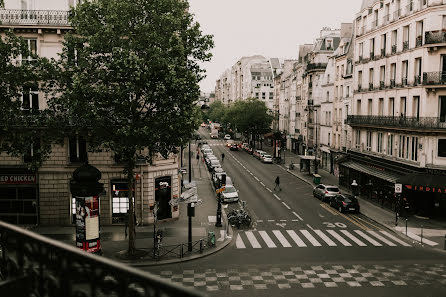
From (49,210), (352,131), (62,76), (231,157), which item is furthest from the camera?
(231,157)

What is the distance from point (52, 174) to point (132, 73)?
12727 millimetres

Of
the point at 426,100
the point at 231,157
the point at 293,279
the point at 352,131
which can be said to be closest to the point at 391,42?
the point at 426,100

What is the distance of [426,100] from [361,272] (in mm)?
19136

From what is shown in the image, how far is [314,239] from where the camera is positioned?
1053 inches

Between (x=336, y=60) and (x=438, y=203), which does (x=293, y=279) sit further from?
(x=336, y=60)

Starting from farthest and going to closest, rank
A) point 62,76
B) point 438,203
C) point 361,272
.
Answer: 1. point 438,203
2. point 62,76
3. point 361,272

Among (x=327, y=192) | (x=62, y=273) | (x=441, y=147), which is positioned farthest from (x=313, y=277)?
(x=327, y=192)

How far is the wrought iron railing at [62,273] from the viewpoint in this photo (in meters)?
3.08

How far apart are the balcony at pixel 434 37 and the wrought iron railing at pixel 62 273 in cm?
3534

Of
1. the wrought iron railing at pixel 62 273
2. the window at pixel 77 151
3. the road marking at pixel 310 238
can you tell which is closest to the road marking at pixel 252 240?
the road marking at pixel 310 238

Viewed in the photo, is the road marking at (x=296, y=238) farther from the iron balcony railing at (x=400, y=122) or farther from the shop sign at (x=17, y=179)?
the shop sign at (x=17, y=179)

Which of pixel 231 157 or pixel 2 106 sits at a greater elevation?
pixel 2 106

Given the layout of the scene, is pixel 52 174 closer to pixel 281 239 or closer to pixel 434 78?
pixel 281 239

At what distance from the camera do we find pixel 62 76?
75.0ft
